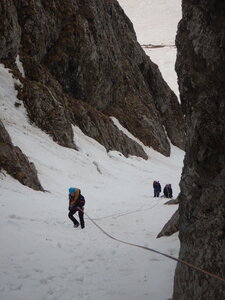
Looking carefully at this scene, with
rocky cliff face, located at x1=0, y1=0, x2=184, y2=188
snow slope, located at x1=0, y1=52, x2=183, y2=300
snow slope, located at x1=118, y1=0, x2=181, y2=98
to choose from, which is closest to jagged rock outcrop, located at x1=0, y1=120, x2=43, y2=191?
snow slope, located at x1=0, y1=52, x2=183, y2=300

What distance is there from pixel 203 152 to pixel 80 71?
32636mm

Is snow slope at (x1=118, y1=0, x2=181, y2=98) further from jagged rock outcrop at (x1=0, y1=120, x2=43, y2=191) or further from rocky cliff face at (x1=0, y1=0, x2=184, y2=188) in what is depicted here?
jagged rock outcrop at (x1=0, y1=120, x2=43, y2=191)

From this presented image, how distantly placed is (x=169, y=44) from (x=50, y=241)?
105496 millimetres

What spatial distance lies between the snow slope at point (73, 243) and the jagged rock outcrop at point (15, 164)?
0.46 metres

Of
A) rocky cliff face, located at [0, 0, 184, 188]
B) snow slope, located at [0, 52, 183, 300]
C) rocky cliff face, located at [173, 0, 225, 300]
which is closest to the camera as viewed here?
rocky cliff face, located at [173, 0, 225, 300]

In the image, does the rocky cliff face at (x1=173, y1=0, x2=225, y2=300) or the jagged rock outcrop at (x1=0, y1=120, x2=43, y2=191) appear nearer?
the rocky cliff face at (x1=173, y1=0, x2=225, y2=300)

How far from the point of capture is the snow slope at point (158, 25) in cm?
9064

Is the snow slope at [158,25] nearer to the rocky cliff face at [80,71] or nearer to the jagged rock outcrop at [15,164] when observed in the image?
the rocky cliff face at [80,71]

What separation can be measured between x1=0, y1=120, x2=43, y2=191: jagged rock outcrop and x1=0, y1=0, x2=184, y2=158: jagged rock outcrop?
9447 millimetres

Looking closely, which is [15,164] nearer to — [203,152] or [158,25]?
[203,152]

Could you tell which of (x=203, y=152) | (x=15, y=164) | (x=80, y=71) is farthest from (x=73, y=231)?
(x=80, y=71)

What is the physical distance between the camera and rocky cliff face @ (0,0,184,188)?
26.0 meters

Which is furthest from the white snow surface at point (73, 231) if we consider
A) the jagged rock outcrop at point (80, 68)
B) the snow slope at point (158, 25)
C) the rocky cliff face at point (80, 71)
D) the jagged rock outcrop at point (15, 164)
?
the snow slope at point (158, 25)

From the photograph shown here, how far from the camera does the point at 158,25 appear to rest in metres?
131
